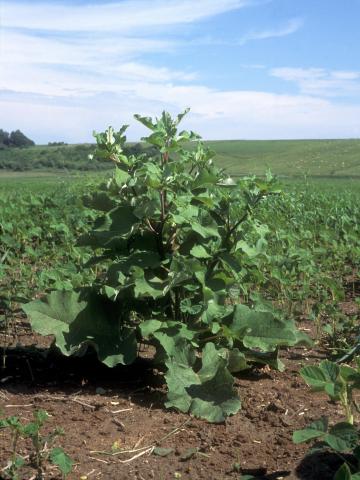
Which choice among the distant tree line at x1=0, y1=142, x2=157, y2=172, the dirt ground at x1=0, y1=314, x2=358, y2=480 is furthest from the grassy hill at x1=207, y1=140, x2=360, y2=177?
the dirt ground at x1=0, y1=314, x2=358, y2=480

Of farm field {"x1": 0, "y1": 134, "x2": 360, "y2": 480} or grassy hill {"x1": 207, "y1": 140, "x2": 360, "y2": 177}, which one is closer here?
farm field {"x1": 0, "y1": 134, "x2": 360, "y2": 480}

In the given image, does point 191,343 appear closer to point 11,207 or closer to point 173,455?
point 173,455

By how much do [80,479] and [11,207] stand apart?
26.0 ft

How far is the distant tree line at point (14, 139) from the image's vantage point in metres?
62.2

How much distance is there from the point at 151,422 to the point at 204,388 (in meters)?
0.27

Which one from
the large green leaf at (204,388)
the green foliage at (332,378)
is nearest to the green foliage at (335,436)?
the green foliage at (332,378)

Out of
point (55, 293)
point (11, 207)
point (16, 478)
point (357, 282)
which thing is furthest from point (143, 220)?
point (11, 207)

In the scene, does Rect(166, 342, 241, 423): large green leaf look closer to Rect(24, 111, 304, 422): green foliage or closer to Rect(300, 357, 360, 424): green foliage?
Rect(24, 111, 304, 422): green foliage

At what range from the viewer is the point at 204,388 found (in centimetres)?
324

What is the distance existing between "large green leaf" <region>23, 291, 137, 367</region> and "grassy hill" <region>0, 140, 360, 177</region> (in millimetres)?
33088

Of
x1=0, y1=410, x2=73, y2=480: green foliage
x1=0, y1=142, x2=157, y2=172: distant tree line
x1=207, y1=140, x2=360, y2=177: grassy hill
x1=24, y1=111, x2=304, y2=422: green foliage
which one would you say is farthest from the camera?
x1=207, y1=140, x2=360, y2=177: grassy hill

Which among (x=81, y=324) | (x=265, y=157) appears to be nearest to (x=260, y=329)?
(x=81, y=324)

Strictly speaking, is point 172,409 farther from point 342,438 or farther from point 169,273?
point 342,438

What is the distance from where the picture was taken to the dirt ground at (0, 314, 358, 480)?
2.76 m
